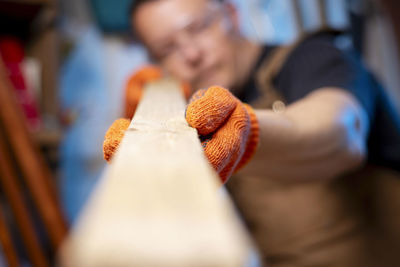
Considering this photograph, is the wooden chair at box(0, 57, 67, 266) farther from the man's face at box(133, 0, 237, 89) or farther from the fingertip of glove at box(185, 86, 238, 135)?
the fingertip of glove at box(185, 86, 238, 135)

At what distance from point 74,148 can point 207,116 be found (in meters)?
1.08

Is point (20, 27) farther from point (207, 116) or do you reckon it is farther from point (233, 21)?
point (207, 116)

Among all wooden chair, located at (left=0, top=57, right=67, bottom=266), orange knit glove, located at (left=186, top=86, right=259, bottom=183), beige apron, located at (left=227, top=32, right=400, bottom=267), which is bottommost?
beige apron, located at (left=227, top=32, right=400, bottom=267)

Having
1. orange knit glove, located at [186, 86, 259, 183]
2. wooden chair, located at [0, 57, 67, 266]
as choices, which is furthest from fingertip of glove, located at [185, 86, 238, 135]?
wooden chair, located at [0, 57, 67, 266]

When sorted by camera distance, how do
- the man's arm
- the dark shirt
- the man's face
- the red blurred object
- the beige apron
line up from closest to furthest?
1. the man's arm
2. the dark shirt
3. the beige apron
4. the man's face
5. the red blurred object

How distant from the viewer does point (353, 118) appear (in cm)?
44

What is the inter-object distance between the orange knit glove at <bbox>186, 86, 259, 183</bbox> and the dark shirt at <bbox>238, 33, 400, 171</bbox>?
0.28 metres

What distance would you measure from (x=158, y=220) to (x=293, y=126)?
30 cm

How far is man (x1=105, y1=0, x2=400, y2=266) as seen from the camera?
15.6 inches

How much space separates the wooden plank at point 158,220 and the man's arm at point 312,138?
7.9 inches

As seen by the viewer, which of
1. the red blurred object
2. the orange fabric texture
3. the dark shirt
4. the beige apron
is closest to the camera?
the orange fabric texture

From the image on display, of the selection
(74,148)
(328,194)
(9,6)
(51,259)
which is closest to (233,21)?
(328,194)

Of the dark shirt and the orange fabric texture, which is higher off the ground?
the orange fabric texture

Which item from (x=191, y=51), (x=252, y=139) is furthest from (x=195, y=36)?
(x=252, y=139)
